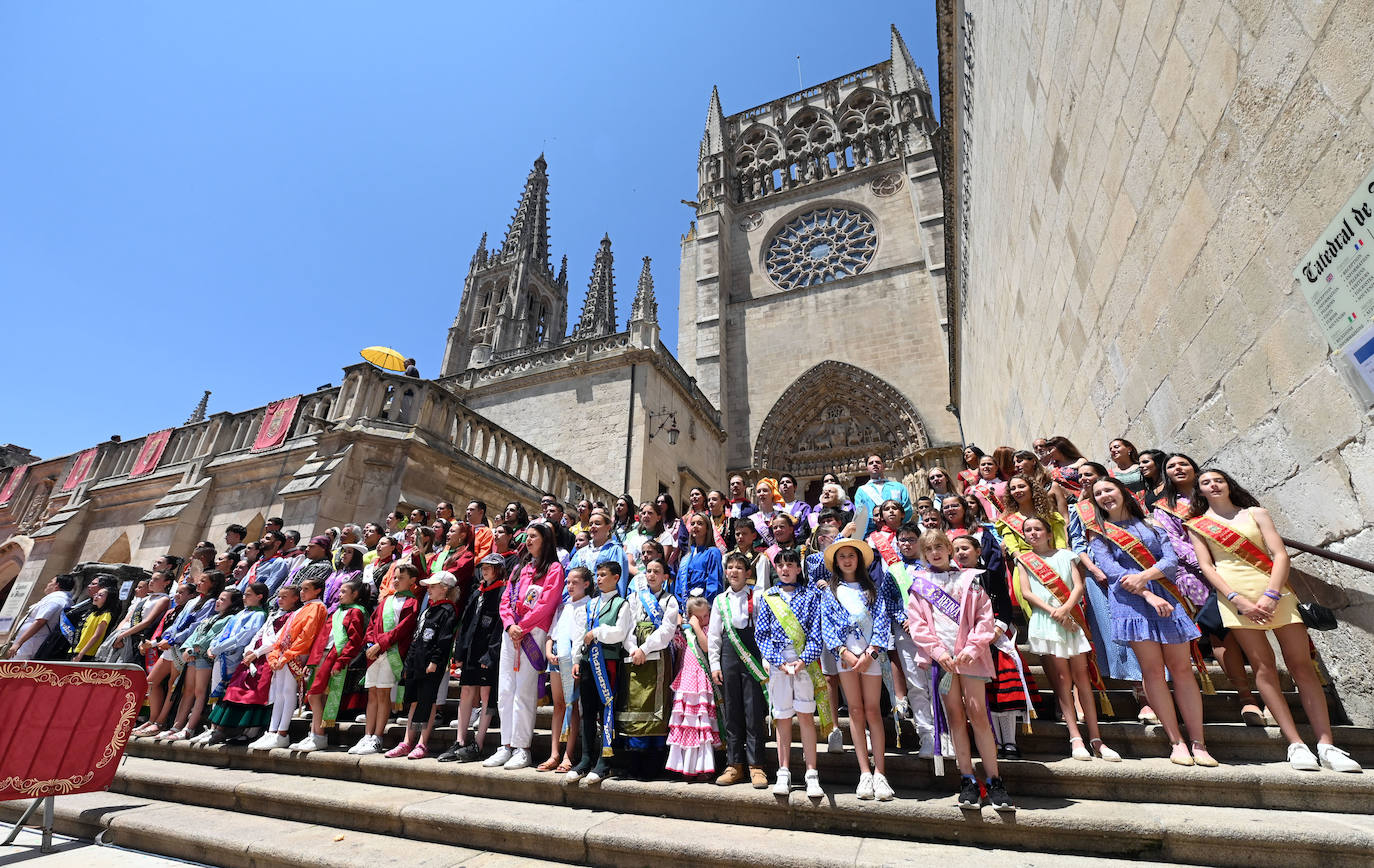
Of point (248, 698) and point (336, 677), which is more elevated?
point (336, 677)

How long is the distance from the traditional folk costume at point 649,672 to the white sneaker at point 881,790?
1311 millimetres

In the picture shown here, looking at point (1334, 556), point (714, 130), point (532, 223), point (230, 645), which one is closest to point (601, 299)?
point (532, 223)

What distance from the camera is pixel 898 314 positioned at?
19.3 m

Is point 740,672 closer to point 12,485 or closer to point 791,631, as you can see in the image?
point 791,631

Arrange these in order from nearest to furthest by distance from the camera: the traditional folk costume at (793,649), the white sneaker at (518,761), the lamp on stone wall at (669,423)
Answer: the traditional folk costume at (793,649) < the white sneaker at (518,761) < the lamp on stone wall at (669,423)

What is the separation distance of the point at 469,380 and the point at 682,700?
13.8 meters

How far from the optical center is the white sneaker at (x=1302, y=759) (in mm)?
2457

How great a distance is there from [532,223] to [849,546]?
3997 cm

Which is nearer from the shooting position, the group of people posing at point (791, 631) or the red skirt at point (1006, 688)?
the group of people posing at point (791, 631)

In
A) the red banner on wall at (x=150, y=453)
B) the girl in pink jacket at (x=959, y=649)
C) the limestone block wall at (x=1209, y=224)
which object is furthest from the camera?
the red banner on wall at (x=150, y=453)

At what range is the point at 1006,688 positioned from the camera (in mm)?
3098

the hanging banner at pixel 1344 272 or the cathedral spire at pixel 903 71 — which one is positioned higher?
the cathedral spire at pixel 903 71

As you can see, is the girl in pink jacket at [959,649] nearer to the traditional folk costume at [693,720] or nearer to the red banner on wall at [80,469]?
the traditional folk costume at [693,720]

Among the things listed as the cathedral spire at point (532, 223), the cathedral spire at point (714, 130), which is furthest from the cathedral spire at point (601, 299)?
the cathedral spire at point (714, 130)
